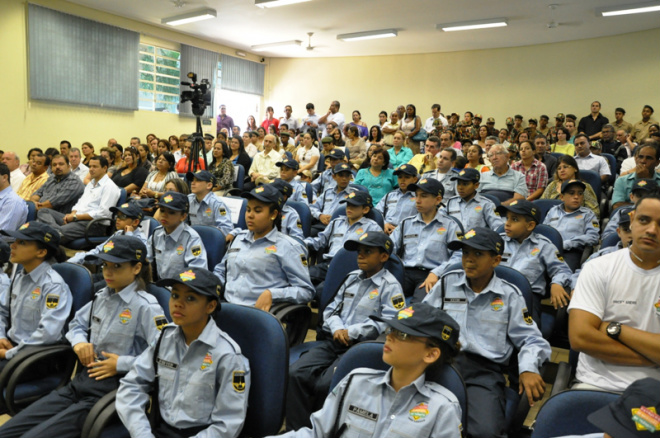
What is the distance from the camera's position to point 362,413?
57.9 inches

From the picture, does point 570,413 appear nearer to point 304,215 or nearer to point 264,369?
point 264,369

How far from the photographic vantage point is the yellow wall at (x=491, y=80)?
9.43 m

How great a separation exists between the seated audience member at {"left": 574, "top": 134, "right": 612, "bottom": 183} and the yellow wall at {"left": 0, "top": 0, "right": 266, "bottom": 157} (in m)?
8.39

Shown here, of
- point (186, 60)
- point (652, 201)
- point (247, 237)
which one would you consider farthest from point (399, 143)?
point (186, 60)

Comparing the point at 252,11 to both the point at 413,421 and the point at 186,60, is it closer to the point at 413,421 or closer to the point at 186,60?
the point at 186,60

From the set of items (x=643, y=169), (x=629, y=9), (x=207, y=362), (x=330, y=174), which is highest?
(x=629, y=9)

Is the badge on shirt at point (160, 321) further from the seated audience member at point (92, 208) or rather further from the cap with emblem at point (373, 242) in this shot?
the seated audience member at point (92, 208)

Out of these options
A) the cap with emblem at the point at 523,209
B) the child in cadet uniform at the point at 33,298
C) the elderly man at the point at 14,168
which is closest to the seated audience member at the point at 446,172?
the cap with emblem at the point at 523,209

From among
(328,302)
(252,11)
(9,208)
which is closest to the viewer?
(328,302)

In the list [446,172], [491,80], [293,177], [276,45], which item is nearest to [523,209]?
[446,172]

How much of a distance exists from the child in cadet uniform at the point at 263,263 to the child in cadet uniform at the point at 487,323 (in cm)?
74

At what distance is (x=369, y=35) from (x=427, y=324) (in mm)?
9320

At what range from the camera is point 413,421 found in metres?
1.40

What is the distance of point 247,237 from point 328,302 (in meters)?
0.60
